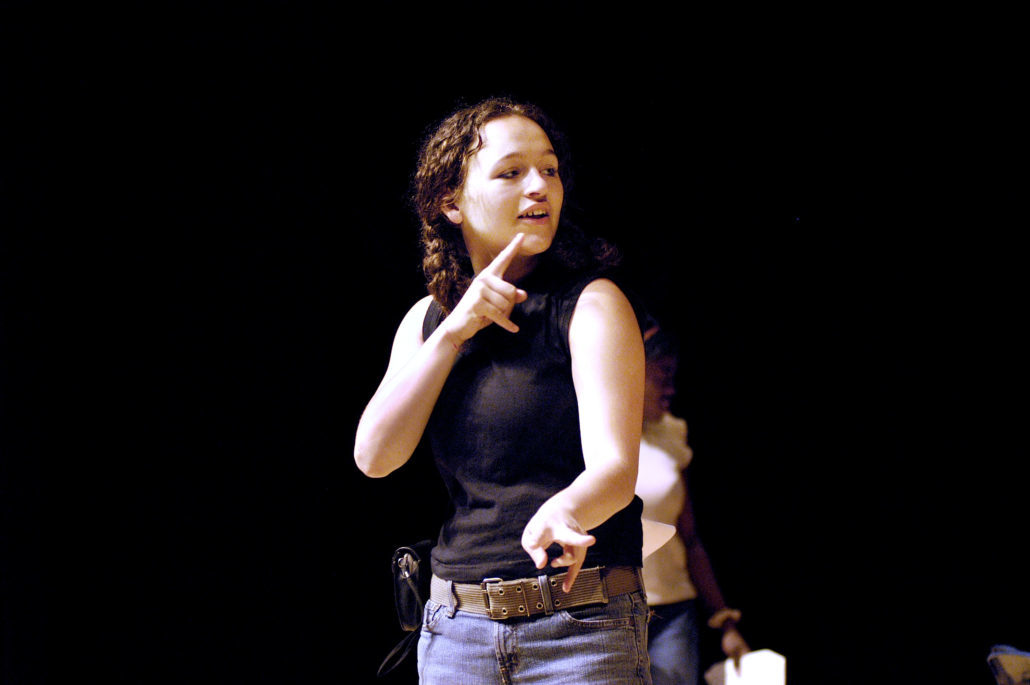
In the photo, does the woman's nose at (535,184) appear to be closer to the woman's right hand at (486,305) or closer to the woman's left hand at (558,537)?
the woman's right hand at (486,305)

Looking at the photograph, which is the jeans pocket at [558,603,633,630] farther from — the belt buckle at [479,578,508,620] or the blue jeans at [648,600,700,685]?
the blue jeans at [648,600,700,685]

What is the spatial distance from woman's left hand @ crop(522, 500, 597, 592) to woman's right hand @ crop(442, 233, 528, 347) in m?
0.29

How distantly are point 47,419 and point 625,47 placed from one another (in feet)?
5.42

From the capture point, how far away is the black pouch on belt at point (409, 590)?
1.48m

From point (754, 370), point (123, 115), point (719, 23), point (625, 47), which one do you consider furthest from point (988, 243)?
point (123, 115)

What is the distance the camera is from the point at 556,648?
1188 mm

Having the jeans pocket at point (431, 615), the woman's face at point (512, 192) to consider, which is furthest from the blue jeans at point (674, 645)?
the woman's face at point (512, 192)

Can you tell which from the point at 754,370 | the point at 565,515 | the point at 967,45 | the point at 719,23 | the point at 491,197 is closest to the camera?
the point at 565,515

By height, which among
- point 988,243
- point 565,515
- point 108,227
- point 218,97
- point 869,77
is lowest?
point 565,515

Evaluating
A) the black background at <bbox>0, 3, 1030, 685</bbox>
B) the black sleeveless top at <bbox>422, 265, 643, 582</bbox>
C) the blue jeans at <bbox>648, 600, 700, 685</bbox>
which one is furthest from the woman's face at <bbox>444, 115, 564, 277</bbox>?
the blue jeans at <bbox>648, 600, 700, 685</bbox>

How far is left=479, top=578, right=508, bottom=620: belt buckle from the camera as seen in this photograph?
121cm

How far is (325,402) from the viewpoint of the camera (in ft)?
7.54

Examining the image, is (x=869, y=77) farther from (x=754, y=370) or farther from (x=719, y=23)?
(x=754, y=370)

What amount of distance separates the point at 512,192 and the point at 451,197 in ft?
0.42
